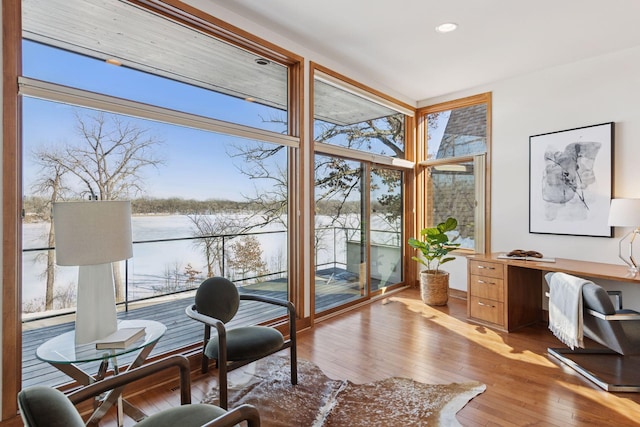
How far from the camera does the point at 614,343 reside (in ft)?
8.48

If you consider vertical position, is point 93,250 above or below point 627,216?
below

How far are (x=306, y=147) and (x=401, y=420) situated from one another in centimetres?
268

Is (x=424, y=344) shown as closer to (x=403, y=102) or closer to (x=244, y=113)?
(x=244, y=113)

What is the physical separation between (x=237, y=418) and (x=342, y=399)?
135cm

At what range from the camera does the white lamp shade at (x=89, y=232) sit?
176 centimetres

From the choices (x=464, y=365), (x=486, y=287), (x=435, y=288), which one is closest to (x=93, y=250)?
(x=464, y=365)

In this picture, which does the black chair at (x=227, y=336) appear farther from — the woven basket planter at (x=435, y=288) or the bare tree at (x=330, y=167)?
the woven basket planter at (x=435, y=288)

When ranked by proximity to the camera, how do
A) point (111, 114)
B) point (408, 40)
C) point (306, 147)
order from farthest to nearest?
point (306, 147)
point (408, 40)
point (111, 114)

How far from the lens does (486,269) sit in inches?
158

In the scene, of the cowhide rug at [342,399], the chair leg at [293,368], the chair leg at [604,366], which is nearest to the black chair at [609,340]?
the chair leg at [604,366]

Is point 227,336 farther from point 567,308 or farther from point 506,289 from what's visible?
point 506,289

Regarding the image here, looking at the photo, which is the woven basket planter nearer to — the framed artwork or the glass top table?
the framed artwork

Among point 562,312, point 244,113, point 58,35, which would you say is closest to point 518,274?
point 562,312

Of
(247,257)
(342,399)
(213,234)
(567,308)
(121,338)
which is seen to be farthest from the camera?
(247,257)
